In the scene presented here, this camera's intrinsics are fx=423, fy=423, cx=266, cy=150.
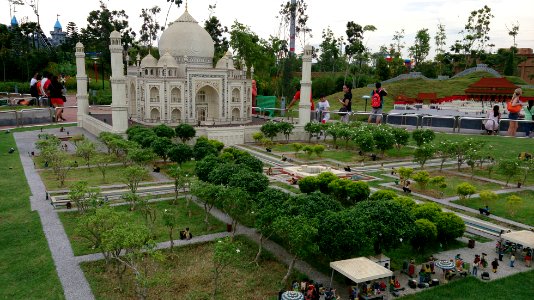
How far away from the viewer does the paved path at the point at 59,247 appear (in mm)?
15006

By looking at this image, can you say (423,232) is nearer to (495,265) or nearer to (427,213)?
(427,213)

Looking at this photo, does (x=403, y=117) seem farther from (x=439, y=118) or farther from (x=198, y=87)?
(x=198, y=87)

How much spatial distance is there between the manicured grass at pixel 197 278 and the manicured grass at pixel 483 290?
491cm

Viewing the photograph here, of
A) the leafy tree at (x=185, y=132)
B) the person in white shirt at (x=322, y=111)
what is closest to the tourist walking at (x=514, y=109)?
the person in white shirt at (x=322, y=111)

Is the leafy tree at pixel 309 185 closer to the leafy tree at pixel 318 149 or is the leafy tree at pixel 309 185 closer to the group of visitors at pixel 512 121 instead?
the leafy tree at pixel 318 149

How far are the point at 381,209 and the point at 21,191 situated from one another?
22183 millimetres

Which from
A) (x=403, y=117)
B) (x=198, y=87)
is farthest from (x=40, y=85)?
(x=403, y=117)

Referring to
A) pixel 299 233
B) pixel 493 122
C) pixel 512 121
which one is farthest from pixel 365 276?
pixel 512 121

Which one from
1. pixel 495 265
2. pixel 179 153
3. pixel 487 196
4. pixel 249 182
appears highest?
pixel 179 153

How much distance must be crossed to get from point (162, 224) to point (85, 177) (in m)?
12.1

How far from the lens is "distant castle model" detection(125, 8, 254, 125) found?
52125 millimetres

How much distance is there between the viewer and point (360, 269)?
48.4ft

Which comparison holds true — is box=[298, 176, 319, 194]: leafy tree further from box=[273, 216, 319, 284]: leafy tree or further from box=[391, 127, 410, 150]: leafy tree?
box=[391, 127, 410, 150]: leafy tree

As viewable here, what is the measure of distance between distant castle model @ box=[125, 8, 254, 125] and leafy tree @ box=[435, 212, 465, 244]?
37953 mm
